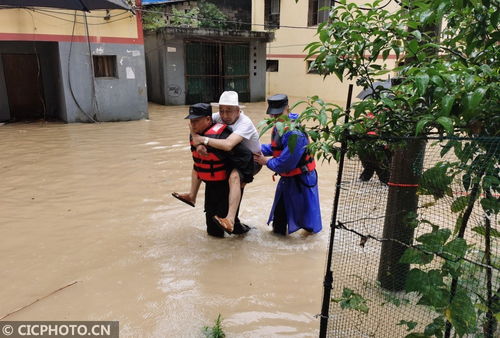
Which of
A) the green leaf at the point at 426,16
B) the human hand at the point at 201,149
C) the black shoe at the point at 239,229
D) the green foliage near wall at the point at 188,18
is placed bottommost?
the black shoe at the point at 239,229

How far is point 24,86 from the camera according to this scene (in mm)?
11906

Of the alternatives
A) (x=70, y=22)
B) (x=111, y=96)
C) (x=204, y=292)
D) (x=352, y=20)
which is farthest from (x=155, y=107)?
(x=352, y=20)

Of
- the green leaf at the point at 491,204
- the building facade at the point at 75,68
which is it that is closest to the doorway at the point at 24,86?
the building facade at the point at 75,68

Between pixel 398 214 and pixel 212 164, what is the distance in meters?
1.85

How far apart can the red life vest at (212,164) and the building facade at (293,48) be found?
1480cm

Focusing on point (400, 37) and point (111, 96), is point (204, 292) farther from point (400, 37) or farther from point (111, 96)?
point (111, 96)

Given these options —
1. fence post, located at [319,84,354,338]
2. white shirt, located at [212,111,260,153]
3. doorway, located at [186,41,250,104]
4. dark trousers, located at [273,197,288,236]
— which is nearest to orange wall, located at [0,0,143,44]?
doorway, located at [186,41,250,104]

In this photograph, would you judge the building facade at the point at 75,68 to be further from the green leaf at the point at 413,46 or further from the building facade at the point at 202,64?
the green leaf at the point at 413,46

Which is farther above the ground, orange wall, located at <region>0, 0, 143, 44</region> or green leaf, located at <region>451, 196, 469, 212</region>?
orange wall, located at <region>0, 0, 143, 44</region>

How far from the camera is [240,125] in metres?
3.93

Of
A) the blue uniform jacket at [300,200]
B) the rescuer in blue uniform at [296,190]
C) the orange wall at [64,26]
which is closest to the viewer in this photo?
the rescuer in blue uniform at [296,190]

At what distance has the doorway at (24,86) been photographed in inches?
456

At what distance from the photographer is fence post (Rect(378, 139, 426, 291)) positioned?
8.30 ft

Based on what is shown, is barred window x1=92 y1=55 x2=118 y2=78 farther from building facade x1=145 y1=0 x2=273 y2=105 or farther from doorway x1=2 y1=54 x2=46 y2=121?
building facade x1=145 y1=0 x2=273 y2=105
